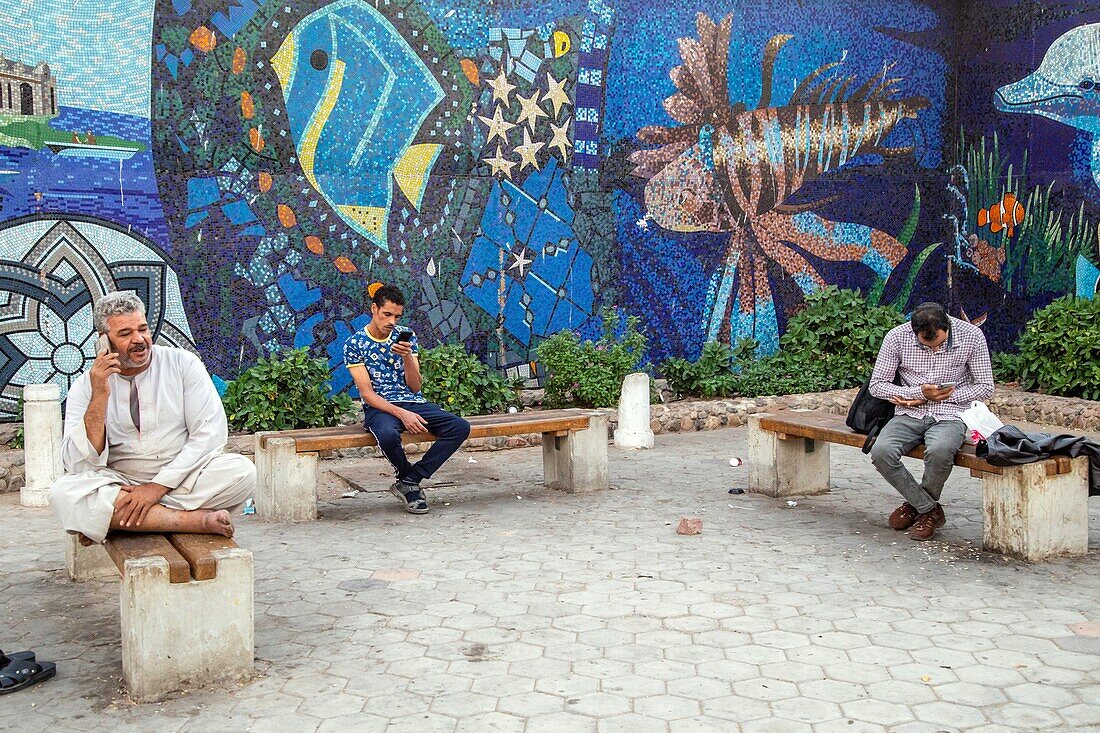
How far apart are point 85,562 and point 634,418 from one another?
510 cm

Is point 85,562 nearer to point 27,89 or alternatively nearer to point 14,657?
point 14,657

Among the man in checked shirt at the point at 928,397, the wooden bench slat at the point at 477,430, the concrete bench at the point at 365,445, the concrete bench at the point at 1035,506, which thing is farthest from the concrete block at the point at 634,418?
the concrete bench at the point at 1035,506

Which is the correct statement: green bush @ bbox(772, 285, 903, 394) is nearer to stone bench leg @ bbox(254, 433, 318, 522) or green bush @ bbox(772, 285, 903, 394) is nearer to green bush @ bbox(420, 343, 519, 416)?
green bush @ bbox(420, 343, 519, 416)

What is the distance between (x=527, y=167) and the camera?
34.9 ft

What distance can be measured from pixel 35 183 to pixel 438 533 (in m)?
4.66

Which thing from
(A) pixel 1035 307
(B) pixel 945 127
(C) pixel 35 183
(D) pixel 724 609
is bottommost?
(D) pixel 724 609

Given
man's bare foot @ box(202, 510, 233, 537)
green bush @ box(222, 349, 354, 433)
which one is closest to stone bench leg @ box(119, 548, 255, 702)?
man's bare foot @ box(202, 510, 233, 537)

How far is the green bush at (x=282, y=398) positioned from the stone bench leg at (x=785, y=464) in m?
3.61

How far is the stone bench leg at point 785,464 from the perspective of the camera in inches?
294

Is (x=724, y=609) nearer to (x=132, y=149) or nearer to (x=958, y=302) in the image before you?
(x=132, y=149)

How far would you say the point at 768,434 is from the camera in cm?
754

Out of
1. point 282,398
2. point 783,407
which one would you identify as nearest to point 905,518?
point 783,407

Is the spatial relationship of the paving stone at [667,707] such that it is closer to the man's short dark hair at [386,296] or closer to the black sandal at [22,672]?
the black sandal at [22,672]

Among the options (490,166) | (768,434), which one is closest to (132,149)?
(490,166)
